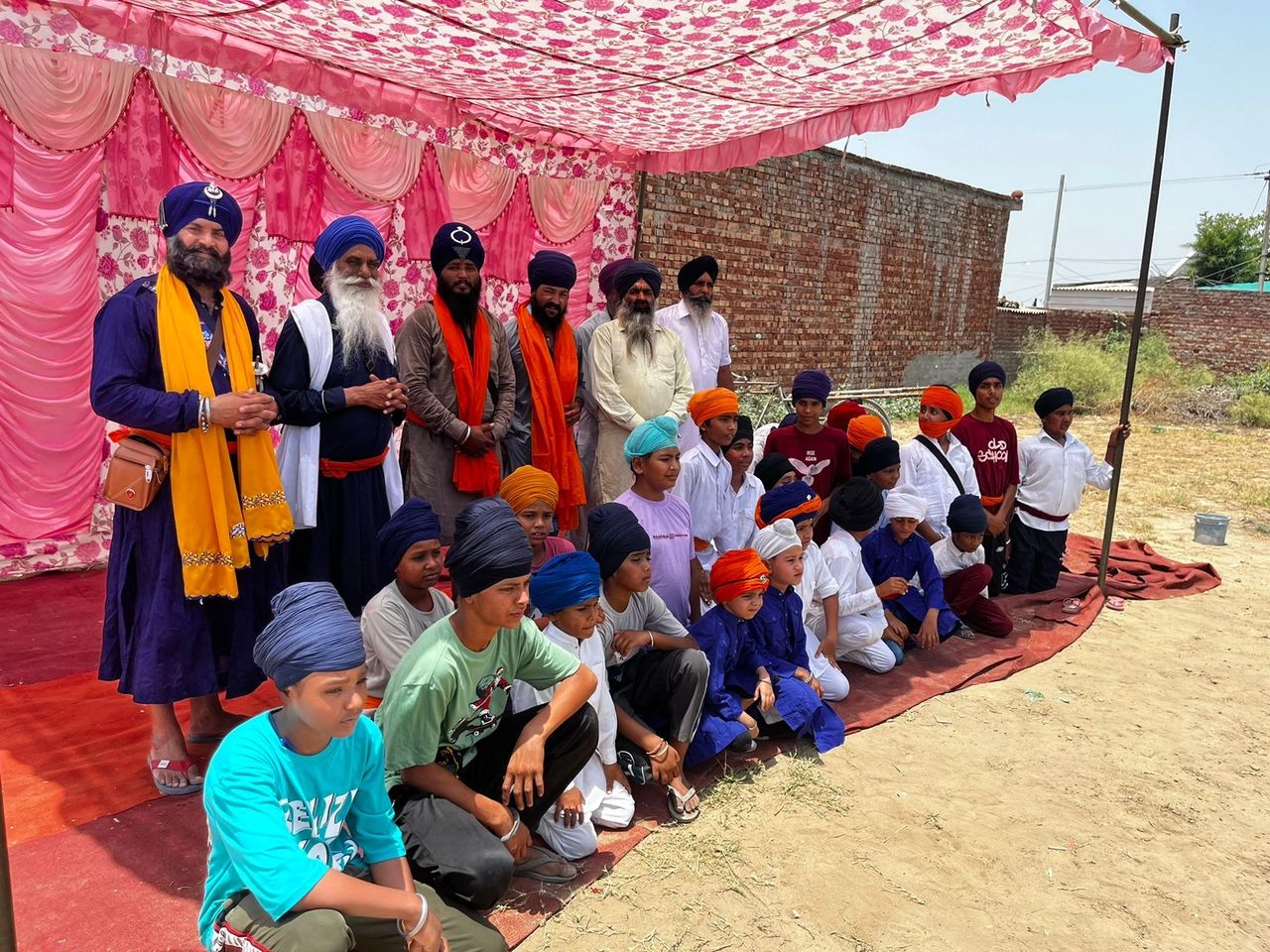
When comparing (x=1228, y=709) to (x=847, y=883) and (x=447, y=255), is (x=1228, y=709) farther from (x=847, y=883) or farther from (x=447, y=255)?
(x=447, y=255)

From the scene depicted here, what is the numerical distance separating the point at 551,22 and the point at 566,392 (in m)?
1.79

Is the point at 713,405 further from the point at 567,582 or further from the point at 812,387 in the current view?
the point at 567,582

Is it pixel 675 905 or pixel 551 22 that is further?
pixel 551 22

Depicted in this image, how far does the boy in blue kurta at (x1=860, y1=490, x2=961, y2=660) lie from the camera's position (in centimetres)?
489

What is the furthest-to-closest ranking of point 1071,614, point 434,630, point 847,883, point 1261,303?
point 1261,303 → point 1071,614 → point 847,883 → point 434,630

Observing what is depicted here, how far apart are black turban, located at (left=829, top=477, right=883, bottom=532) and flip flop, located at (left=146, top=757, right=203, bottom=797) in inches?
125

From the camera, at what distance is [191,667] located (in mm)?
2969

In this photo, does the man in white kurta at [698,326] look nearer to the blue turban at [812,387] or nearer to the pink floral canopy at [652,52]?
the blue turban at [812,387]

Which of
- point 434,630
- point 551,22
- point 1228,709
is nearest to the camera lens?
point 434,630

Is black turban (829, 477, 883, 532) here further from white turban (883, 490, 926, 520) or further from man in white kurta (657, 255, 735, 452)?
man in white kurta (657, 255, 735, 452)

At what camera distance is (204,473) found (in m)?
2.92

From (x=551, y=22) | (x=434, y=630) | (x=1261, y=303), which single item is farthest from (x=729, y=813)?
(x=1261, y=303)

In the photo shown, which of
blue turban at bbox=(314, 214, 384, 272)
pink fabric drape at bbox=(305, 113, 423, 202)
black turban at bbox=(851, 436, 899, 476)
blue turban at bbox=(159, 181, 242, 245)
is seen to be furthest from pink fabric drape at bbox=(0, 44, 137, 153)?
black turban at bbox=(851, 436, 899, 476)

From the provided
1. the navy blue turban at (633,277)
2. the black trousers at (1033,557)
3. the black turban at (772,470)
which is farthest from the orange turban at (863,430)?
the navy blue turban at (633,277)
